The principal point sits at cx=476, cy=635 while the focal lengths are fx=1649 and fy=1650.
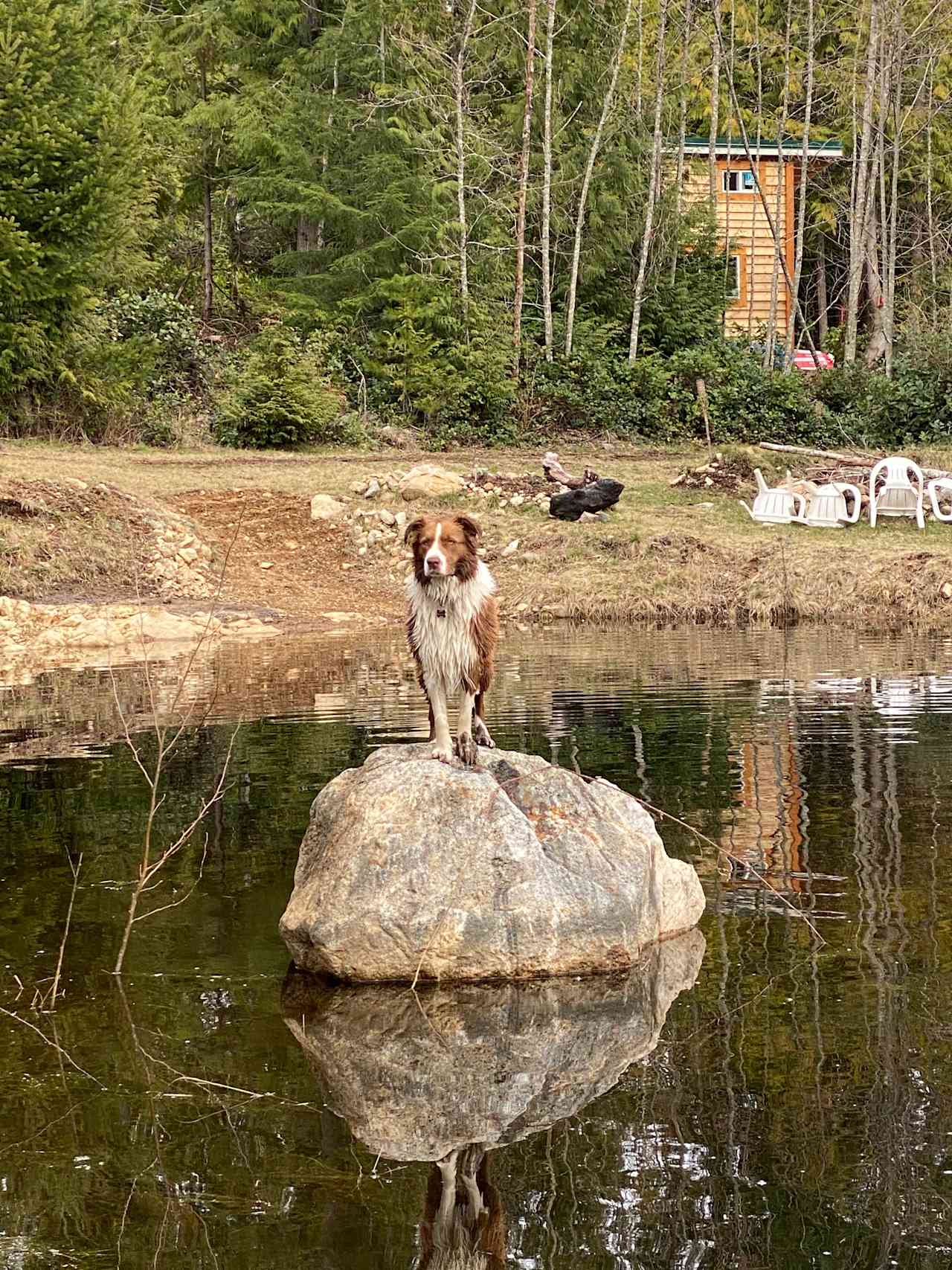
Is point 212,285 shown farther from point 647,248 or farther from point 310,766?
point 310,766

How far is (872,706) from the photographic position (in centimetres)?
1698

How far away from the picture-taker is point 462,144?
37344 mm

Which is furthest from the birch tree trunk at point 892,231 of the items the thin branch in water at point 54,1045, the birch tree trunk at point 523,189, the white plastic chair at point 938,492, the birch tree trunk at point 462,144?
the thin branch in water at point 54,1045

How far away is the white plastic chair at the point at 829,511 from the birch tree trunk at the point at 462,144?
37.1 feet

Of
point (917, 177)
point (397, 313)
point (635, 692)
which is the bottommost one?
point (635, 692)

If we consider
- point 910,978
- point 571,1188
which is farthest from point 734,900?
point 571,1188

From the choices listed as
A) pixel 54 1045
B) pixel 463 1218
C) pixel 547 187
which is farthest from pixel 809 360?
pixel 463 1218

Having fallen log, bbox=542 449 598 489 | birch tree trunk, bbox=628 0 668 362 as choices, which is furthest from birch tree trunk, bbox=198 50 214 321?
fallen log, bbox=542 449 598 489

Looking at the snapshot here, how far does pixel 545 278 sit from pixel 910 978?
103 ft

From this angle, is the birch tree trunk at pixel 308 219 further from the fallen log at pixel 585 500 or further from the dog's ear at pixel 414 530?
the dog's ear at pixel 414 530

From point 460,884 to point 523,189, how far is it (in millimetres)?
30982

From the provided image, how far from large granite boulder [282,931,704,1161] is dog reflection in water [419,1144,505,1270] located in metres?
0.17

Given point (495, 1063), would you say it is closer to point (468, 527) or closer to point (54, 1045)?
point (54, 1045)

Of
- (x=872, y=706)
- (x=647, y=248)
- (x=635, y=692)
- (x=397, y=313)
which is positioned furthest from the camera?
(x=647, y=248)
